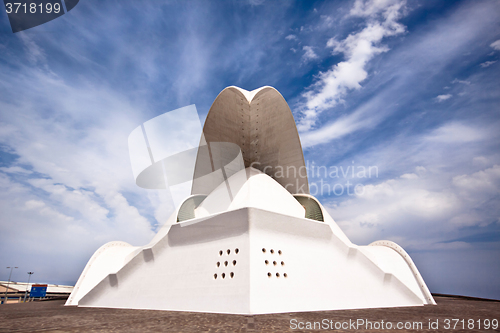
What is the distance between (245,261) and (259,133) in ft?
35.2

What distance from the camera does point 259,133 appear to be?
17297 mm

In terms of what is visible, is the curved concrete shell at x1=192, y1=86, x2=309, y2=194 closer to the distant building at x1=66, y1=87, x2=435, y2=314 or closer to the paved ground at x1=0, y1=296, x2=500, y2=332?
the distant building at x1=66, y1=87, x2=435, y2=314

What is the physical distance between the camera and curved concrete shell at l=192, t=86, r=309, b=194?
15969 mm

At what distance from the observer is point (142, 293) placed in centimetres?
1000

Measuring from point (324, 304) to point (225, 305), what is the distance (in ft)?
10.9

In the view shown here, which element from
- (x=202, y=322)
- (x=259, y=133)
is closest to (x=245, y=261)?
(x=202, y=322)

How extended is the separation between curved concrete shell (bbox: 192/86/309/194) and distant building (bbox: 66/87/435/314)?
9 centimetres

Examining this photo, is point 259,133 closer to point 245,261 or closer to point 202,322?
point 245,261

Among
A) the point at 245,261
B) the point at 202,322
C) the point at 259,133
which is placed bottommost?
the point at 202,322

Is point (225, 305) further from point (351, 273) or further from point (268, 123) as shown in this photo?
point (268, 123)

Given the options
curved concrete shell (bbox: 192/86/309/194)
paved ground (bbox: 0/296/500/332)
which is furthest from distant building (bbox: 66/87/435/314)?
paved ground (bbox: 0/296/500/332)

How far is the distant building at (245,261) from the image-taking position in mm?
7934

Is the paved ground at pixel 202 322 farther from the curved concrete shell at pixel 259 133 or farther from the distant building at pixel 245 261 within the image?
the curved concrete shell at pixel 259 133

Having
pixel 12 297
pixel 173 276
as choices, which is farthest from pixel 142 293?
pixel 12 297
